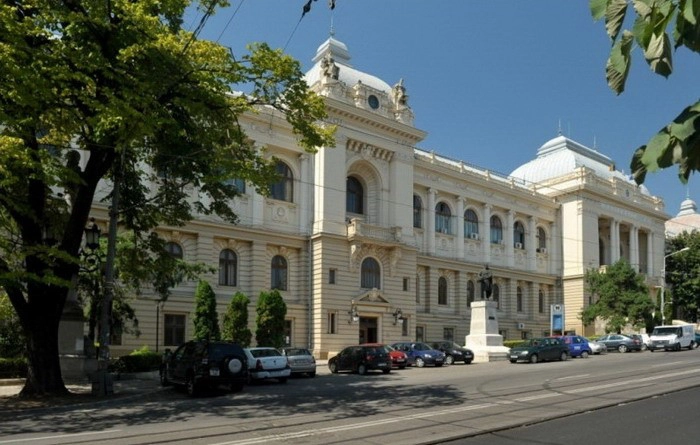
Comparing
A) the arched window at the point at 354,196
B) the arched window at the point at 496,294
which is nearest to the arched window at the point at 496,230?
the arched window at the point at 496,294

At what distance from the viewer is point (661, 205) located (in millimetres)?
75812

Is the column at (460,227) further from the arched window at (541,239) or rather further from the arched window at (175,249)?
the arched window at (175,249)

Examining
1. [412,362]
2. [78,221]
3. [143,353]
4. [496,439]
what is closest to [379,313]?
[412,362]

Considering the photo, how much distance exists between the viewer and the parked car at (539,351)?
36812 millimetres

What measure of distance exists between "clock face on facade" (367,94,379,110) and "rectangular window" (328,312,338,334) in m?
15.1

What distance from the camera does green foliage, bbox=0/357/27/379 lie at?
25047mm

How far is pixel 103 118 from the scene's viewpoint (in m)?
16.3

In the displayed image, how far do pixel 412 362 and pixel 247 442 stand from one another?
82.5 feet

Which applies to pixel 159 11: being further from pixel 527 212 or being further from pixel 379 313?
pixel 527 212

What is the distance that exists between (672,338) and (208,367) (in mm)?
38778

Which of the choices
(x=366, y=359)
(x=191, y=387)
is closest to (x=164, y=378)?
(x=191, y=387)

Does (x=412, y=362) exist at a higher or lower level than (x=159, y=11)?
lower

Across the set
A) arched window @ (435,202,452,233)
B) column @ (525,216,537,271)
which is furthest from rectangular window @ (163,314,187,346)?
column @ (525,216,537,271)

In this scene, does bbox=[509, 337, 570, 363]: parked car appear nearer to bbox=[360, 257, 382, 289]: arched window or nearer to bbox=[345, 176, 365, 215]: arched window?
bbox=[360, 257, 382, 289]: arched window
